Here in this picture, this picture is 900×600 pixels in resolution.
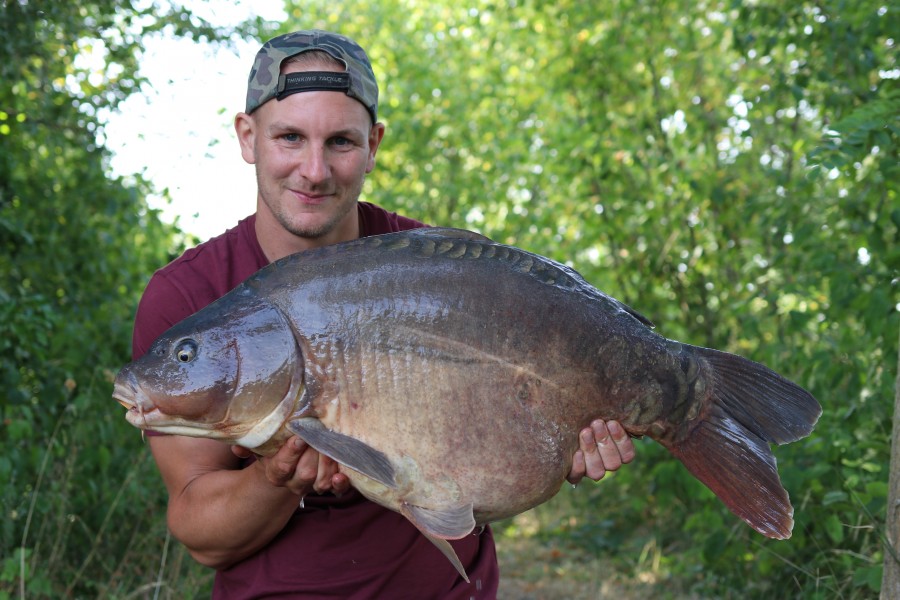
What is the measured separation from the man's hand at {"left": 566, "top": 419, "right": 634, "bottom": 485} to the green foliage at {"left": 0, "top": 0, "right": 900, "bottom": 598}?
1072 millimetres

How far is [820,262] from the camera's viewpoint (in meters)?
3.69

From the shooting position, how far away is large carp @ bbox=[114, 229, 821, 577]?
5.85 feet

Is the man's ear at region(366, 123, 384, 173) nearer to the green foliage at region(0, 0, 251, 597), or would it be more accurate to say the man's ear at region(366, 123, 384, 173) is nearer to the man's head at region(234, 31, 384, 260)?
the man's head at region(234, 31, 384, 260)

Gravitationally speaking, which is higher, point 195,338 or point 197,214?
point 195,338

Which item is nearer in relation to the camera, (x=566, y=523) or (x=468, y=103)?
(x=566, y=523)

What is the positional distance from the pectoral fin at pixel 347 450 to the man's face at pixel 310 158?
68cm

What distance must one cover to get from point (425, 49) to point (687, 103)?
389cm

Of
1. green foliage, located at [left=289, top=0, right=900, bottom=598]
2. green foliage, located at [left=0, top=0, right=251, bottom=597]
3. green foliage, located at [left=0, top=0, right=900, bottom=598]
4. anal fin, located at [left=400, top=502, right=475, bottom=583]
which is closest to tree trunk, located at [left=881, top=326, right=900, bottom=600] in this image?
green foliage, located at [left=0, top=0, right=900, bottom=598]

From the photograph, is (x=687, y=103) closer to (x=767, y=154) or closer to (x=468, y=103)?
(x=767, y=154)

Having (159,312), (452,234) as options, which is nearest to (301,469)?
(452,234)

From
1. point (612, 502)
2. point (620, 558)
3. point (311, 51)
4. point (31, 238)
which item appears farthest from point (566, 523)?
point (311, 51)

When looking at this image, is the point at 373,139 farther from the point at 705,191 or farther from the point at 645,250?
the point at 645,250

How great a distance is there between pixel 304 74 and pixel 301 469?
3.05 ft

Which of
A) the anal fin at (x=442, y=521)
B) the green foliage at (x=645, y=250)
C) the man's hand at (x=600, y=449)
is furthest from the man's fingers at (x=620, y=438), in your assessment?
the green foliage at (x=645, y=250)
